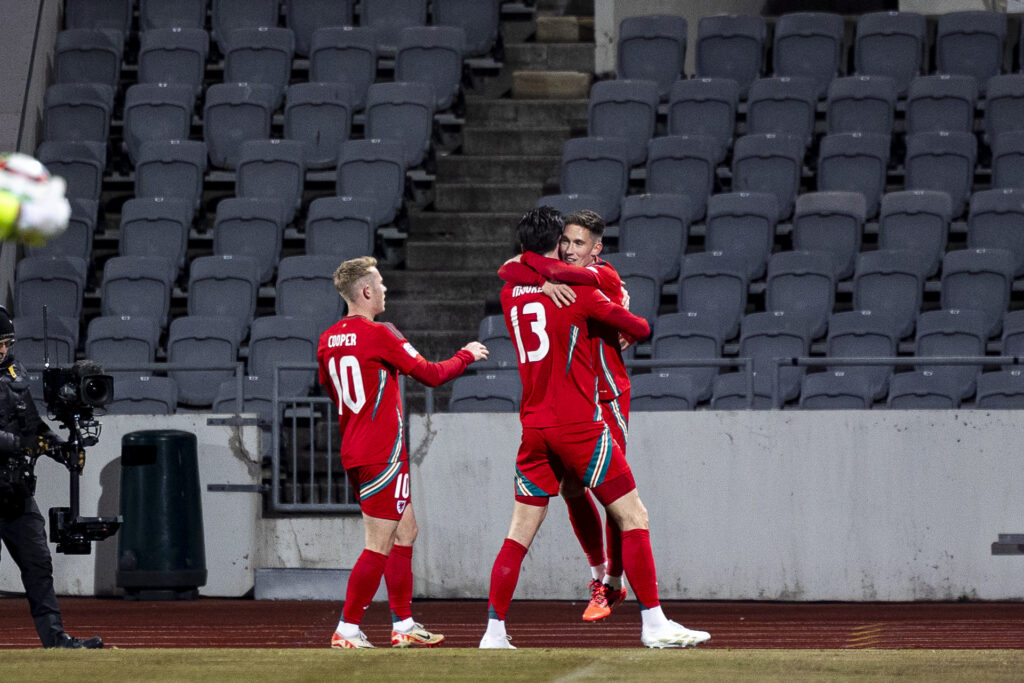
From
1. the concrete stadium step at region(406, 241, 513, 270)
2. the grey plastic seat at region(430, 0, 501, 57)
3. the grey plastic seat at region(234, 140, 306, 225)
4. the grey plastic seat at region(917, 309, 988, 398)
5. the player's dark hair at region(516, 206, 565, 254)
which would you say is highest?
the grey plastic seat at region(430, 0, 501, 57)

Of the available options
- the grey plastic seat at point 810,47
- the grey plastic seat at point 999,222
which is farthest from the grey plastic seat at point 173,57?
the grey plastic seat at point 999,222

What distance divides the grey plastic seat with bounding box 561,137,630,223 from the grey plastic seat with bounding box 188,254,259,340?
2.91m

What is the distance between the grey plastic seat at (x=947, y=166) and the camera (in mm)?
13750

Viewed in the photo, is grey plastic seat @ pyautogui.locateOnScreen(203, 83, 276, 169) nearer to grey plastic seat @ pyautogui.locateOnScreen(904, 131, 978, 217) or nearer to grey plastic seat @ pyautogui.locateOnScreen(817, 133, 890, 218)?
grey plastic seat @ pyautogui.locateOnScreen(817, 133, 890, 218)

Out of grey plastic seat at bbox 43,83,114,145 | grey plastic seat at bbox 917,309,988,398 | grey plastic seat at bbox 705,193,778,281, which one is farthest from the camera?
grey plastic seat at bbox 43,83,114,145

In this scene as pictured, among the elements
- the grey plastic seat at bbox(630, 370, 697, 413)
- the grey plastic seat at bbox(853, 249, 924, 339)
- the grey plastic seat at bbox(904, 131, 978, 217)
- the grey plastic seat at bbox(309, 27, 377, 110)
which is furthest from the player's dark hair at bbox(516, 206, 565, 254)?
the grey plastic seat at bbox(309, 27, 377, 110)

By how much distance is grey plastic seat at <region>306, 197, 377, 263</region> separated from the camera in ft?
44.3

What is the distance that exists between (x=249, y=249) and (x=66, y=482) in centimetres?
302

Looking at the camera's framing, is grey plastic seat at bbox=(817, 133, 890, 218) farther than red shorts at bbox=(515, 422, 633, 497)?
Yes

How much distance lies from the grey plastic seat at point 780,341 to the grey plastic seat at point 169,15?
7.92 metres

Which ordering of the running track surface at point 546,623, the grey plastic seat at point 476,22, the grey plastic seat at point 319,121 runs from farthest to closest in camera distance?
the grey plastic seat at point 476,22, the grey plastic seat at point 319,121, the running track surface at point 546,623

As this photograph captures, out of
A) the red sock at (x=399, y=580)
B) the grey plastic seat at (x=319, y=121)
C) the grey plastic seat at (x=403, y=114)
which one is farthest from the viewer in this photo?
the grey plastic seat at (x=319, y=121)

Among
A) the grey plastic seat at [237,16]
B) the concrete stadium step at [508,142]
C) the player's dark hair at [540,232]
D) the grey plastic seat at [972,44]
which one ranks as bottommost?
the player's dark hair at [540,232]

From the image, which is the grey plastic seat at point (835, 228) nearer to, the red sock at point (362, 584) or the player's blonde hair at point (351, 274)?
the player's blonde hair at point (351, 274)
